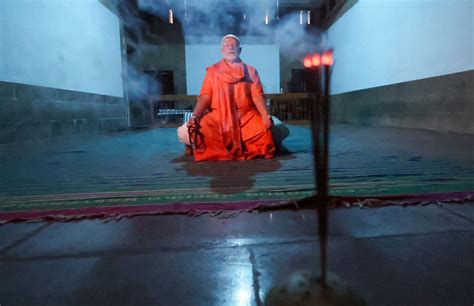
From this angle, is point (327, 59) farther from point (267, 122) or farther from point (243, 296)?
point (267, 122)

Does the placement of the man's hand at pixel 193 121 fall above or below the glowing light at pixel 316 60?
below

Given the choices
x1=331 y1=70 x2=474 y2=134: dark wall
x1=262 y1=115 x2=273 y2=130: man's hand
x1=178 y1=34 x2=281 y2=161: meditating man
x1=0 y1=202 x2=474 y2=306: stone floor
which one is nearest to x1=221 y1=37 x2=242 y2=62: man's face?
x1=178 y1=34 x2=281 y2=161: meditating man

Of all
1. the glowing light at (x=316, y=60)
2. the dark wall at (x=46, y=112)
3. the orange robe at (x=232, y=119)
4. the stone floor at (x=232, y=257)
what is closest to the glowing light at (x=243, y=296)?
the stone floor at (x=232, y=257)

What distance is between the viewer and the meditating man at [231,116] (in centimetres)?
250

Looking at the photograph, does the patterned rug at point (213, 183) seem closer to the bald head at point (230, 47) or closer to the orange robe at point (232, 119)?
the orange robe at point (232, 119)

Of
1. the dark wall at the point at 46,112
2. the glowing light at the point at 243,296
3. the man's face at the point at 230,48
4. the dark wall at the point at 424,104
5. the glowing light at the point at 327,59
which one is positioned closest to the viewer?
the glowing light at the point at 327,59

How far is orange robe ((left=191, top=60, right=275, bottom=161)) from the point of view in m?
2.51

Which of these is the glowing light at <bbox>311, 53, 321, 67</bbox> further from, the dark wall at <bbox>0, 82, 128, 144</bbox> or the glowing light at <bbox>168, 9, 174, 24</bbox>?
the glowing light at <bbox>168, 9, 174, 24</bbox>

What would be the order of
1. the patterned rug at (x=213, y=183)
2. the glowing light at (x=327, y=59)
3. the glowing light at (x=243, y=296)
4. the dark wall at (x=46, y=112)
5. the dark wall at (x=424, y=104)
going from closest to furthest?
the glowing light at (x=327, y=59)
the glowing light at (x=243, y=296)
the patterned rug at (x=213, y=183)
the dark wall at (x=46, y=112)
the dark wall at (x=424, y=104)

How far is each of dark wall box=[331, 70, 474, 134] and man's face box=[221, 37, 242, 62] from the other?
→ 285 centimetres

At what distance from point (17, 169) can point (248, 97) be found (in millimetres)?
1691

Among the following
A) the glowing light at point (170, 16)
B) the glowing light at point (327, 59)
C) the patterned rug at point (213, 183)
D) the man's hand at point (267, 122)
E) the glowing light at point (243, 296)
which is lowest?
the glowing light at point (243, 296)

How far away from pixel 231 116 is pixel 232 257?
169 centimetres

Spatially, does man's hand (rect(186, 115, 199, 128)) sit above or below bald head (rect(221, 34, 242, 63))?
below
